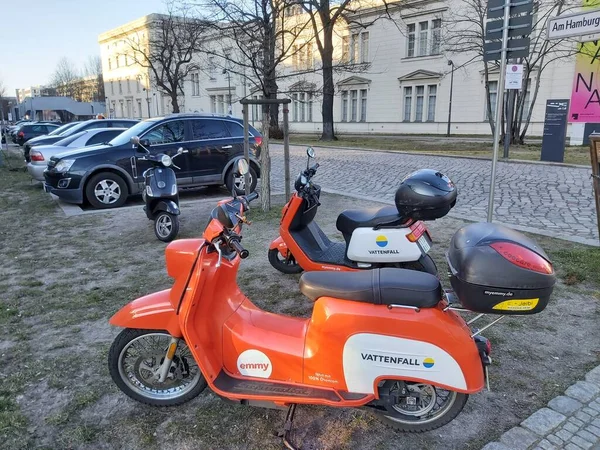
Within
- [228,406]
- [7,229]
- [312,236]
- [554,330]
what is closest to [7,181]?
[7,229]

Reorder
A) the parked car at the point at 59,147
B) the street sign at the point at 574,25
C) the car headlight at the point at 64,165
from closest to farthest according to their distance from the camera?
the street sign at the point at 574,25 → the car headlight at the point at 64,165 → the parked car at the point at 59,147

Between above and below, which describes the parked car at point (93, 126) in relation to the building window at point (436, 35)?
below

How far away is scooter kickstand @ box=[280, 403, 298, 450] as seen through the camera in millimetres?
2277

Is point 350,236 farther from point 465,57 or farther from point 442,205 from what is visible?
point 465,57

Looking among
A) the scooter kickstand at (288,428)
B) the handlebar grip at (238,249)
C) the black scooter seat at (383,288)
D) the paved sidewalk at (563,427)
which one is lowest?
the paved sidewalk at (563,427)

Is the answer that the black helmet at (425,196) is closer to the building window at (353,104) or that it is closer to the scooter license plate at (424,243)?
the scooter license plate at (424,243)

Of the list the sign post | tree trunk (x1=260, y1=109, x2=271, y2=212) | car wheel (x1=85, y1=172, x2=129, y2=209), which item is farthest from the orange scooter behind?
car wheel (x1=85, y1=172, x2=129, y2=209)

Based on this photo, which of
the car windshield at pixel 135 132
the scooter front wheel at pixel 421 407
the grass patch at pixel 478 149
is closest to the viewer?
the scooter front wheel at pixel 421 407

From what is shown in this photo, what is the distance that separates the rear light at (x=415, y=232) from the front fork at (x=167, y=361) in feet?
7.44

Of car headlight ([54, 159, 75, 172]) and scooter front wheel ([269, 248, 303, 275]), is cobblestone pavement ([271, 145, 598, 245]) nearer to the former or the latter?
scooter front wheel ([269, 248, 303, 275])

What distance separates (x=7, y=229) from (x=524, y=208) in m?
8.44

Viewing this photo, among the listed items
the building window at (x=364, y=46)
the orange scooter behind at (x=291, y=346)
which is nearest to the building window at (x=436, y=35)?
the building window at (x=364, y=46)

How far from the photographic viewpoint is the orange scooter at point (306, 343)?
2.19 m

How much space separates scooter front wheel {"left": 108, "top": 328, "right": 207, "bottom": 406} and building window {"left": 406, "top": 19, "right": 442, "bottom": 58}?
36.0 meters
